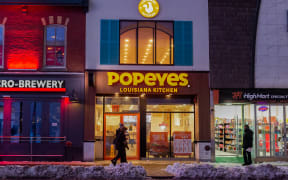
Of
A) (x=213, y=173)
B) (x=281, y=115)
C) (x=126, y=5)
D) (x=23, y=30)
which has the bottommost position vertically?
(x=213, y=173)

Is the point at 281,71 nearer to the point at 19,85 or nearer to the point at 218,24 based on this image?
the point at 218,24

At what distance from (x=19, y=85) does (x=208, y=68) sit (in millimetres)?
9805

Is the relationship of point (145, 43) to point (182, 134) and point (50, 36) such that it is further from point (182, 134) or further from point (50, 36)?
point (182, 134)

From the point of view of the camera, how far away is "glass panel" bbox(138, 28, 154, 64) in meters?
20.2

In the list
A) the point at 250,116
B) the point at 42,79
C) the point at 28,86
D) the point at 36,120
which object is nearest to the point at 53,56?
the point at 42,79

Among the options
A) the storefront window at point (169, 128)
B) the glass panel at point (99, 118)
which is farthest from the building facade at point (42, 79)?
the storefront window at point (169, 128)

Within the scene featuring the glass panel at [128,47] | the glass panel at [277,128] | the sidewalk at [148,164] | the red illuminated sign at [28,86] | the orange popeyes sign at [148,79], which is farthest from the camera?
the glass panel at [277,128]

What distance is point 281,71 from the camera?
2045cm

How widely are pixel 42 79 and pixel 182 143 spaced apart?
8.06 m

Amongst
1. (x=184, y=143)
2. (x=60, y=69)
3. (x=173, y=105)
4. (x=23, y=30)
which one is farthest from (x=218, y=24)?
(x=23, y=30)

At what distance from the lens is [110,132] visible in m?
20.4

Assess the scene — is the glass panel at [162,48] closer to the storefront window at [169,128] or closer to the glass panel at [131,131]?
the storefront window at [169,128]

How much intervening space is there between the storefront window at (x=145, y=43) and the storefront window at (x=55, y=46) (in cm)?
310

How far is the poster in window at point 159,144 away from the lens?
2030cm
